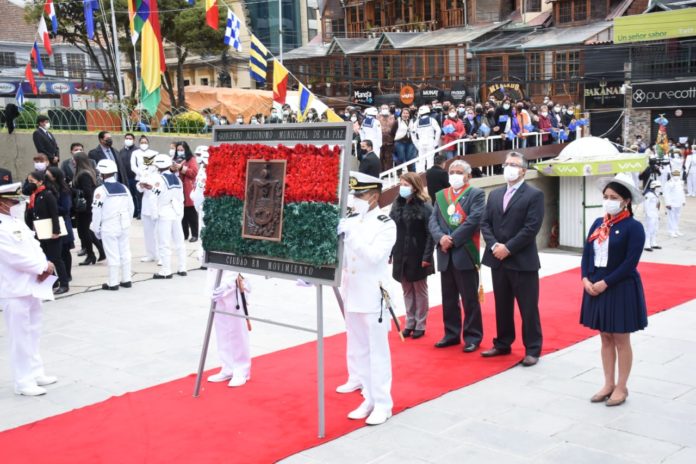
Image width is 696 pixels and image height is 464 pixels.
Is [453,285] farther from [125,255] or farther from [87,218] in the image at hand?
[87,218]

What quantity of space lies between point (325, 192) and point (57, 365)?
153 inches

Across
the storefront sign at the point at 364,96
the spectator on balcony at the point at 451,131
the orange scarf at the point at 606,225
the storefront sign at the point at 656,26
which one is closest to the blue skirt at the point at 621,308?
the orange scarf at the point at 606,225

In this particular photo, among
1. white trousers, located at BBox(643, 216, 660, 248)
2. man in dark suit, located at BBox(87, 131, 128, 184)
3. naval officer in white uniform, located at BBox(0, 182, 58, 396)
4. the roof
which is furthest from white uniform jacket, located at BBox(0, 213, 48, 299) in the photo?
the roof

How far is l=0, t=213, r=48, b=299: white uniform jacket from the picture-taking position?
268 inches

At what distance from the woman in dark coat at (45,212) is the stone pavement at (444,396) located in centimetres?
65

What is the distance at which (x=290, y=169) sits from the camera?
586 cm

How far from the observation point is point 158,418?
6176 millimetres

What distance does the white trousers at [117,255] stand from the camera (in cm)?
1119

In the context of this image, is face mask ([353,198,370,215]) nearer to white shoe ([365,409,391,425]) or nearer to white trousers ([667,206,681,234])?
white shoe ([365,409,391,425])

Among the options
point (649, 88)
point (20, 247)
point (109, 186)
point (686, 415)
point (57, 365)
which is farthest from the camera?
point (649, 88)

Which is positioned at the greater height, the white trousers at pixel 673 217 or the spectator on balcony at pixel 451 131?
the spectator on balcony at pixel 451 131

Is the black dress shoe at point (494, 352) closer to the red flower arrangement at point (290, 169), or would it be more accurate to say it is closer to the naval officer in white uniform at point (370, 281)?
the naval officer in white uniform at point (370, 281)

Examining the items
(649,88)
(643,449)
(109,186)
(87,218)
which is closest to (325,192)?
(643,449)

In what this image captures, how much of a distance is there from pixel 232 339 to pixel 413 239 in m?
2.30
